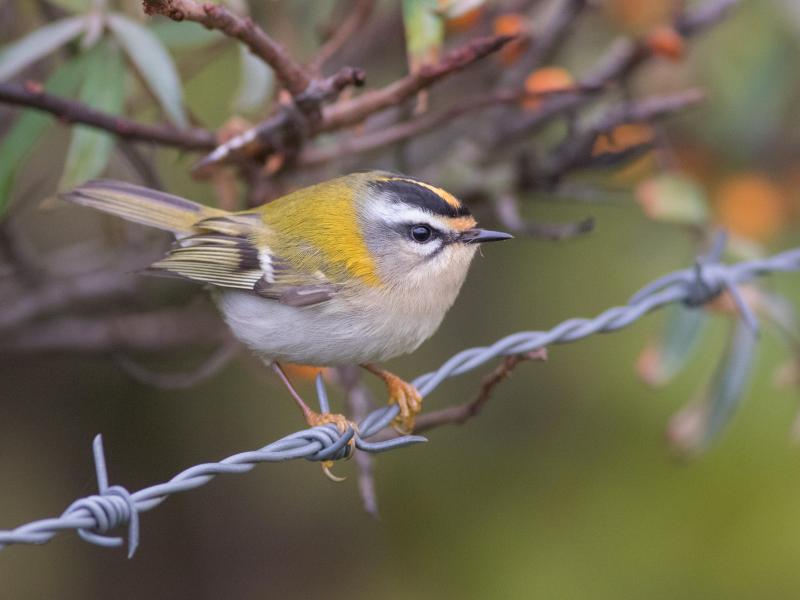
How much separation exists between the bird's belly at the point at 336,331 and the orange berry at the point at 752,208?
4.94ft

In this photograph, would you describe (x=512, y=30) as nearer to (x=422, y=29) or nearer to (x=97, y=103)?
(x=422, y=29)

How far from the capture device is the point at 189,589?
380 cm

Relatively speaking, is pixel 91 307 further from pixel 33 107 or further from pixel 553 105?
pixel 553 105

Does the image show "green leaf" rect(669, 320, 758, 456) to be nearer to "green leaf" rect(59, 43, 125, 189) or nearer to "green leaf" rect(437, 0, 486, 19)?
"green leaf" rect(437, 0, 486, 19)

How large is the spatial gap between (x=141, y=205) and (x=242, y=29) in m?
0.65

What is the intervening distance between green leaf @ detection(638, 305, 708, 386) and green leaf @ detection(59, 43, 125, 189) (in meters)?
1.57

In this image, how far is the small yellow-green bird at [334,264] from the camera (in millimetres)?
2336

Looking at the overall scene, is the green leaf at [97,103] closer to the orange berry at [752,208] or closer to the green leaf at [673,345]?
the green leaf at [673,345]

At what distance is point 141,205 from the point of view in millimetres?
2594

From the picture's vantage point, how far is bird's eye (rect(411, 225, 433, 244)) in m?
2.46

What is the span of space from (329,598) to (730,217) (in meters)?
1.98

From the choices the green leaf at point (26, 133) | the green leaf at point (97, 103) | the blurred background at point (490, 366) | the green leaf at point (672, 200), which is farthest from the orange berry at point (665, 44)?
the green leaf at point (26, 133)

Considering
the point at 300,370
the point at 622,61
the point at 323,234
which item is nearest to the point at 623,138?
the point at 622,61

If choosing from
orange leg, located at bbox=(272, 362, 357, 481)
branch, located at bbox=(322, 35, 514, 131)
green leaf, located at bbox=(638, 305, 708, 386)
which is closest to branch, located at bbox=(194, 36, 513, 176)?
branch, located at bbox=(322, 35, 514, 131)
